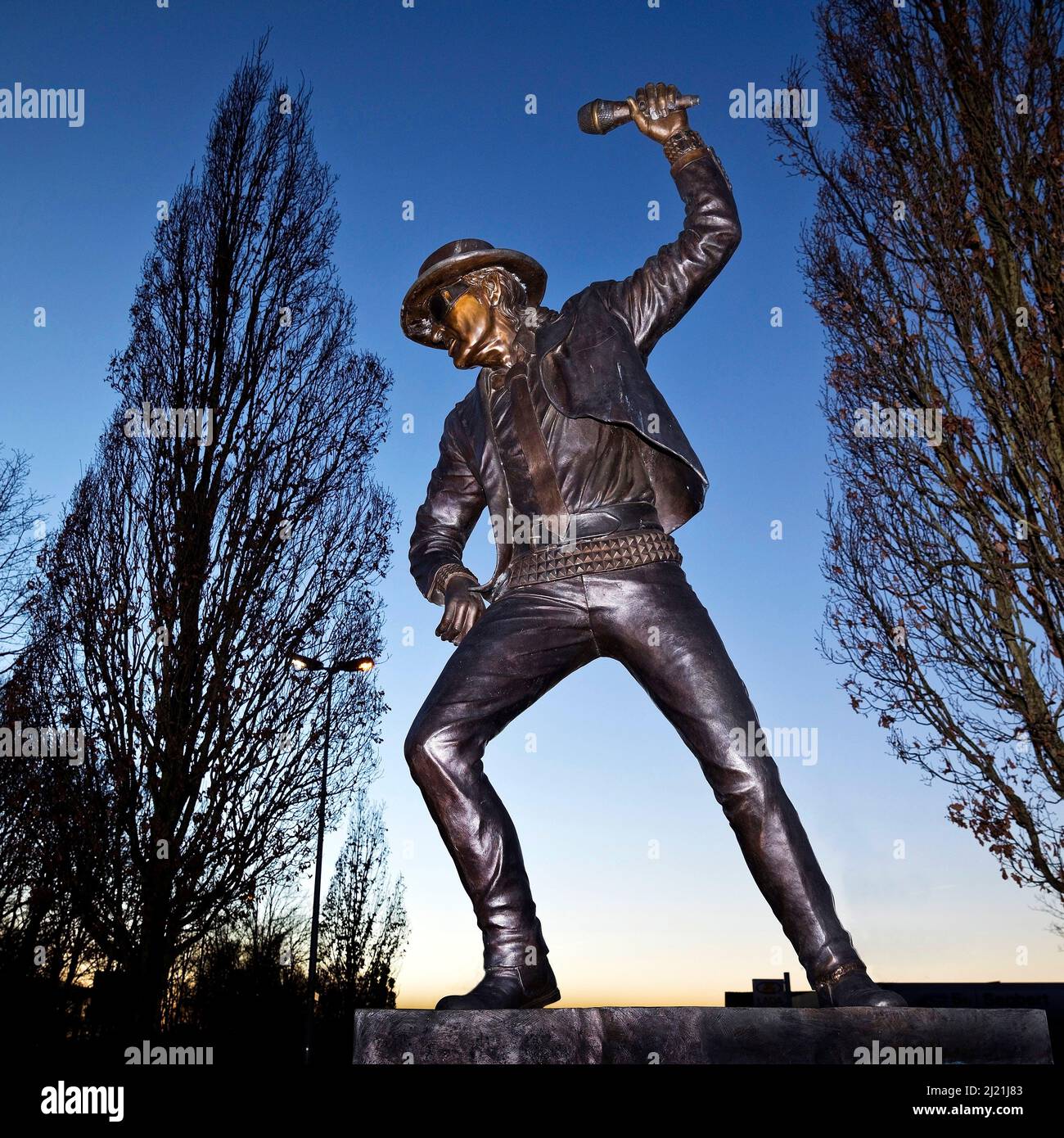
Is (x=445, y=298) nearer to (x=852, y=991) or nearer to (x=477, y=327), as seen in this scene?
(x=477, y=327)

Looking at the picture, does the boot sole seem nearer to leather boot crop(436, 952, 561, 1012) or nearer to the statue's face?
leather boot crop(436, 952, 561, 1012)

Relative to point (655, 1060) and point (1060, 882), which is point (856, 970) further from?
point (1060, 882)

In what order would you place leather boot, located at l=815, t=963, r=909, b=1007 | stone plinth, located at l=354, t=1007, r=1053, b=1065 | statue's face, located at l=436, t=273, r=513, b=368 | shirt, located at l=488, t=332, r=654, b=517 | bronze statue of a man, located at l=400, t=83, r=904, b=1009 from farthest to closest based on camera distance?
statue's face, located at l=436, t=273, r=513, b=368, shirt, located at l=488, t=332, r=654, b=517, bronze statue of a man, located at l=400, t=83, r=904, b=1009, leather boot, located at l=815, t=963, r=909, b=1007, stone plinth, located at l=354, t=1007, r=1053, b=1065

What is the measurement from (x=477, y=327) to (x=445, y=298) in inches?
7.5

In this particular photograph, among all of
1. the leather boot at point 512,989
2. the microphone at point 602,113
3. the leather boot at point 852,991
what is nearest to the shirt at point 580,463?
the microphone at point 602,113

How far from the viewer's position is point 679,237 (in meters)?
4.07

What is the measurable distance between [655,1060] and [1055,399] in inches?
315

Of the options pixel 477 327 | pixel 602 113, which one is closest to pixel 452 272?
pixel 477 327

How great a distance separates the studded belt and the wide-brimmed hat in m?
1.13

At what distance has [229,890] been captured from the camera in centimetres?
1167

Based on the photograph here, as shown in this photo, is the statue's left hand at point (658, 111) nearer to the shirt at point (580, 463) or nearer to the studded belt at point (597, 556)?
the shirt at point (580, 463)

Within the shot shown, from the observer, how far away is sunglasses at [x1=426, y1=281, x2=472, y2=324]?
4.33m

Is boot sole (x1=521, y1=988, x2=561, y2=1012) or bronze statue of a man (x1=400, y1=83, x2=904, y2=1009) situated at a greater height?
bronze statue of a man (x1=400, y1=83, x2=904, y2=1009)

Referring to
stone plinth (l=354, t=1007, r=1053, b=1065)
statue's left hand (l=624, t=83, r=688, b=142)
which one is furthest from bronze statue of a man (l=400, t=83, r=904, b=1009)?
stone plinth (l=354, t=1007, r=1053, b=1065)
